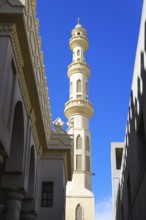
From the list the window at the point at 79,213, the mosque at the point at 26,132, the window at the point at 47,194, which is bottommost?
Result: the window at the point at 79,213

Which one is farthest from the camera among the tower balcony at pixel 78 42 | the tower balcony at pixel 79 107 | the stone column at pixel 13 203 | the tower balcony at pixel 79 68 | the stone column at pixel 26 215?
the tower balcony at pixel 78 42

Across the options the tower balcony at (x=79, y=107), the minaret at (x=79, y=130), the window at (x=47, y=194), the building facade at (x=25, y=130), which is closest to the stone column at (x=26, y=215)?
the building facade at (x=25, y=130)

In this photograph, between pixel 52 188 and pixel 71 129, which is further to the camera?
pixel 71 129

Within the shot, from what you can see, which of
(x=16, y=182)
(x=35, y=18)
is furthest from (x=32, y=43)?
(x=16, y=182)

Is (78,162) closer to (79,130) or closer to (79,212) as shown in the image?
(79,130)

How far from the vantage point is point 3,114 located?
9258 millimetres

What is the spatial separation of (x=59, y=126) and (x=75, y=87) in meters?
15.8

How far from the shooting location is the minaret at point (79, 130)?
31.2 m

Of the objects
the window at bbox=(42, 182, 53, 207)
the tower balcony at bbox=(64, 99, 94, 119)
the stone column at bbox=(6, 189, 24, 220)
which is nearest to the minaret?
the tower balcony at bbox=(64, 99, 94, 119)

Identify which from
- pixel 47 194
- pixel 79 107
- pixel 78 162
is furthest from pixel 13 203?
pixel 79 107

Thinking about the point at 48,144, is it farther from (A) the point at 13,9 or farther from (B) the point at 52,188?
(A) the point at 13,9

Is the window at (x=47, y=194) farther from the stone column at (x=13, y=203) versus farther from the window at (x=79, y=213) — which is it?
the window at (x=79, y=213)

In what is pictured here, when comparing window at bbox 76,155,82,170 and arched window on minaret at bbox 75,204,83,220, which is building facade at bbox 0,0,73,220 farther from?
window at bbox 76,155,82,170

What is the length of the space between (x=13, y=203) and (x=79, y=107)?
2208cm
